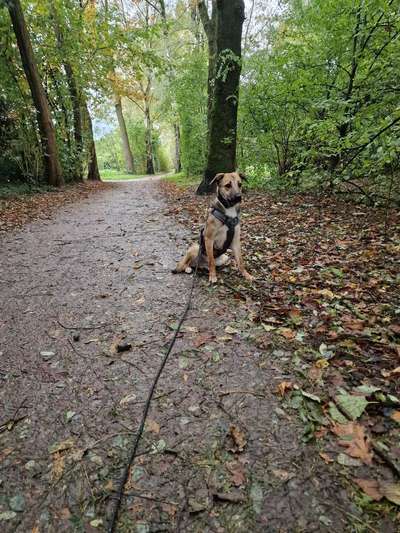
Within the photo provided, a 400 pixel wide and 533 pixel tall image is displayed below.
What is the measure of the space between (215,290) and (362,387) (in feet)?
6.52

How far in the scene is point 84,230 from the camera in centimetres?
708

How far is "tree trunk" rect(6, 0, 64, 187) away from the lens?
10.1 metres

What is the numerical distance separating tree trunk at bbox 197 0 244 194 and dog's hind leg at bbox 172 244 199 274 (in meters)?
5.60

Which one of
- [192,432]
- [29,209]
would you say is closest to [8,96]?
[29,209]

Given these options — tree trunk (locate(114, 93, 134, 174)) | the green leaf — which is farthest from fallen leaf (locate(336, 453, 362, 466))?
tree trunk (locate(114, 93, 134, 174))

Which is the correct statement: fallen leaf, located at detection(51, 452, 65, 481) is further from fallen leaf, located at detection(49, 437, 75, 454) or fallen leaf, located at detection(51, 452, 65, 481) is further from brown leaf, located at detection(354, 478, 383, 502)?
brown leaf, located at detection(354, 478, 383, 502)

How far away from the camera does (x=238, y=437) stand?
1.86 m

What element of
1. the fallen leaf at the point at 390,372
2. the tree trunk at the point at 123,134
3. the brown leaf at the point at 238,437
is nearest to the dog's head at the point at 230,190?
the fallen leaf at the point at 390,372

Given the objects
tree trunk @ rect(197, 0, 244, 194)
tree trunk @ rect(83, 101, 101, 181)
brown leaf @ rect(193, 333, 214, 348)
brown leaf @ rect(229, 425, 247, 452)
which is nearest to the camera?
brown leaf @ rect(229, 425, 247, 452)

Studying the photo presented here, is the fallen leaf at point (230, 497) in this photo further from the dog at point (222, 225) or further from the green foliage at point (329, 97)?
the green foliage at point (329, 97)

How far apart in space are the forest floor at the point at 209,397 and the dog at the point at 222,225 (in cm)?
33

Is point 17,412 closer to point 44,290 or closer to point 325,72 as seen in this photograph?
point 44,290

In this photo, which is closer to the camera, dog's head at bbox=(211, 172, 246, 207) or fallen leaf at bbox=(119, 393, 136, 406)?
fallen leaf at bbox=(119, 393, 136, 406)

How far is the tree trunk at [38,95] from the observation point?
33.2 ft
